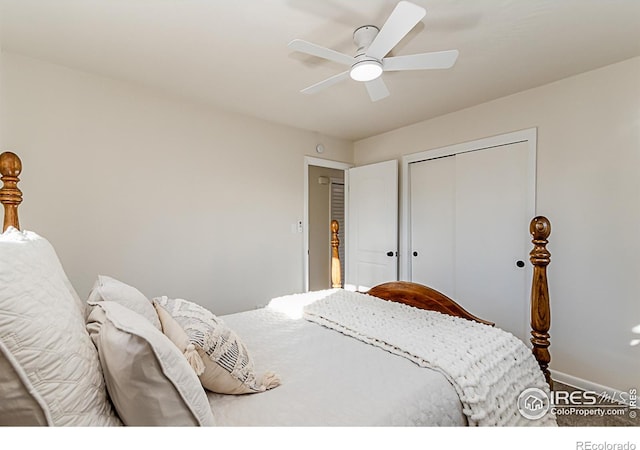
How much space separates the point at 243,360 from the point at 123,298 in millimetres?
525

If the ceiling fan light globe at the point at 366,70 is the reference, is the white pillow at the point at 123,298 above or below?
below

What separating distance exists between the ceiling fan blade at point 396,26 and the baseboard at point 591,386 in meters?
2.80

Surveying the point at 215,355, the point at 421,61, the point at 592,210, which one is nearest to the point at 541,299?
the point at 592,210

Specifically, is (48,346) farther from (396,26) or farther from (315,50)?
(396,26)

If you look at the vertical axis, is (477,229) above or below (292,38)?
below

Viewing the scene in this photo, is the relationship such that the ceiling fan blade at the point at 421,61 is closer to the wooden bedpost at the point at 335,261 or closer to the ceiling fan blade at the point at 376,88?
the ceiling fan blade at the point at 376,88

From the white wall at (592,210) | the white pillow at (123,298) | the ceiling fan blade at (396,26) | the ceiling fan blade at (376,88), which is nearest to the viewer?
the white pillow at (123,298)

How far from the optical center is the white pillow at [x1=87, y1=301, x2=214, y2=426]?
2.32ft

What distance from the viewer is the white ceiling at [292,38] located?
165 cm

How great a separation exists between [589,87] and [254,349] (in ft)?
9.88

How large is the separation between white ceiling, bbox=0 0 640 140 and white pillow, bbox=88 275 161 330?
1462mm

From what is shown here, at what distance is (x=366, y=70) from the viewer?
174cm

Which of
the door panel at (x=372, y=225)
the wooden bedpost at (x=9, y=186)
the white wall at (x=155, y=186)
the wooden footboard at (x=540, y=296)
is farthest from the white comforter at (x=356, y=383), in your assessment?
the door panel at (x=372, y=225)

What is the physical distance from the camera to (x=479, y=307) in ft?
9.84
